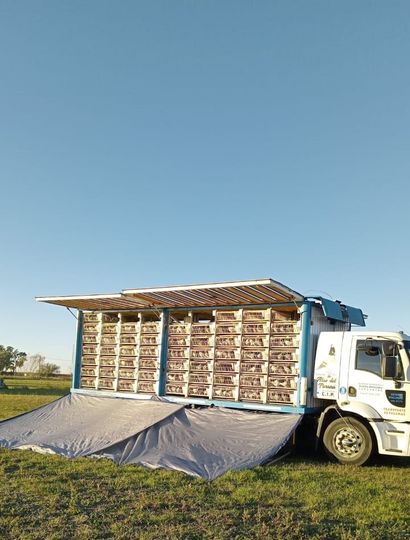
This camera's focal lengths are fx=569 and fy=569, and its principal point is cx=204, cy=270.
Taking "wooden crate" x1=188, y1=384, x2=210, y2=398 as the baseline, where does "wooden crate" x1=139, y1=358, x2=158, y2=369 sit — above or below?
above

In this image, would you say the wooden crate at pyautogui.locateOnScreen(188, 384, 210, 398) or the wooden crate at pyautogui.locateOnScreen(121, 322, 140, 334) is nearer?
the wooden crate at pyautogui.locateOnScreen(188, 384, 210, 398)

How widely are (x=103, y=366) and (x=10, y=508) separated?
316 inches

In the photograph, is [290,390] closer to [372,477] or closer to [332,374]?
[332,374]

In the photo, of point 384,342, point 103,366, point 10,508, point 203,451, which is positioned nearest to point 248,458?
point 203,451

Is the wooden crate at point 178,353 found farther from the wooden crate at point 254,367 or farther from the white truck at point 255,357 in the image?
the wooden crate at point 254,367

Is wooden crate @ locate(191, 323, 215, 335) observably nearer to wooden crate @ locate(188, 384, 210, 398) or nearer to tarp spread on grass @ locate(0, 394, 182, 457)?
wooden crate @ locate(188, 384, 210, 398)

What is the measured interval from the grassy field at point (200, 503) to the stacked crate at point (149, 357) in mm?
3810

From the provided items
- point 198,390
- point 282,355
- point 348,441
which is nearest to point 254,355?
point 282,355

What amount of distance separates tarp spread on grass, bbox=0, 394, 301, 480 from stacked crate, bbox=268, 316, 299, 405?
0.52 m

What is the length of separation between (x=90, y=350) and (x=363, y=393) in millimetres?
7703

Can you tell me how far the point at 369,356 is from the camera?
11.0 metres

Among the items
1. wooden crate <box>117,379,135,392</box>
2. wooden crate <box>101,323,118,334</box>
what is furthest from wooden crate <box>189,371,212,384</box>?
wooden crate <box>101,323,118,334</box>

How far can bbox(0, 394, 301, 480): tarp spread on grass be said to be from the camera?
10.3 meters

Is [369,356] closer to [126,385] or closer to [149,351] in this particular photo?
[149,351]
